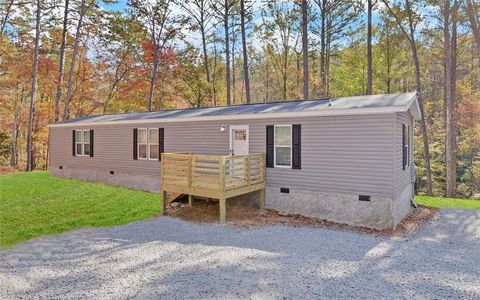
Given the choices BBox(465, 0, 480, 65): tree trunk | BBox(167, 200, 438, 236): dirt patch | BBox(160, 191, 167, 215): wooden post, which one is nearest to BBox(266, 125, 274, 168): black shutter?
BBox(167, 200, 438, 236): dirt patch

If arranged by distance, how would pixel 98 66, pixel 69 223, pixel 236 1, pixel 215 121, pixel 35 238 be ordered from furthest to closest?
pixel 98 66, pixel 236 1, pixel 215 121, pixel 69 223, pixel 35 238

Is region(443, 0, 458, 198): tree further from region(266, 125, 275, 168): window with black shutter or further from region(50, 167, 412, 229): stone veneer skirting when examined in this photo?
region(266, 125, 275, 168): window with black shutter

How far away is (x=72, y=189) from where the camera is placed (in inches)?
445

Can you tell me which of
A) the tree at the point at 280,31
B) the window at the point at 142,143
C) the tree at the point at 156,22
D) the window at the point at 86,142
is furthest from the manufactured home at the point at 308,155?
the tree at the point at 280,31

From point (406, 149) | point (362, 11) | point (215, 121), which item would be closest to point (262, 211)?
point (215, 121)

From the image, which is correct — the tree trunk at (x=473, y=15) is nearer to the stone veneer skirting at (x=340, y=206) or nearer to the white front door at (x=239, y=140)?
the stone veneer skirting at (x=340, y=206)

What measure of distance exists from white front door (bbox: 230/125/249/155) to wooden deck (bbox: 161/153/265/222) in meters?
0.75

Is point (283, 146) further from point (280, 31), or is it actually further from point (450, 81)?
point (280, 31)

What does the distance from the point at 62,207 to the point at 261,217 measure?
18.4 ft

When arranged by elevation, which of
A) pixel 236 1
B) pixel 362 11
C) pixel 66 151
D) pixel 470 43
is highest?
pixel 236 1

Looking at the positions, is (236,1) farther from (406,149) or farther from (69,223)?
(69,223)

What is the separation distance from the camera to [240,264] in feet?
17.1

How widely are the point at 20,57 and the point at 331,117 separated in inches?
809

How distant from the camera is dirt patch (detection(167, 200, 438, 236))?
25.7 ft
